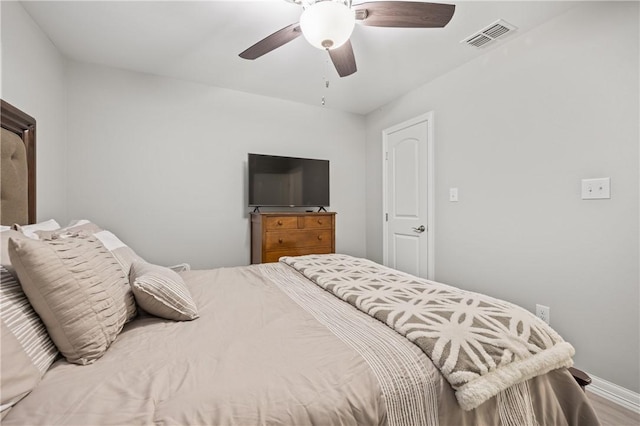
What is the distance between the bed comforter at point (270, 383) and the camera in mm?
660

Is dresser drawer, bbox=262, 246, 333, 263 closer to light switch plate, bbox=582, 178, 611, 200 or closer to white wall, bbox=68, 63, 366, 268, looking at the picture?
white wall, bbox=68, 63, 366, 268

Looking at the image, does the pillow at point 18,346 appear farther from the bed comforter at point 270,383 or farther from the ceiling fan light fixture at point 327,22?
the ceiling fan light fixture at point 327,22

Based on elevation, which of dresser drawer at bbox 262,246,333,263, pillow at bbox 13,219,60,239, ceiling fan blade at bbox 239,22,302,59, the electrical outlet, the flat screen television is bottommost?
the electrical outlet

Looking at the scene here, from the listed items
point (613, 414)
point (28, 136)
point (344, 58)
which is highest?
point (344, 58)

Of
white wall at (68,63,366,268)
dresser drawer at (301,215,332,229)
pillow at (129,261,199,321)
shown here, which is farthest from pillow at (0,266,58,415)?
dresser drawer at (301,215,332,229)

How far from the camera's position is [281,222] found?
3.14 meters

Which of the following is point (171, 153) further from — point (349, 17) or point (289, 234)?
point (349, 17)

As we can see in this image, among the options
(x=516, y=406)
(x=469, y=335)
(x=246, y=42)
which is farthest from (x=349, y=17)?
(x=516, y=406)

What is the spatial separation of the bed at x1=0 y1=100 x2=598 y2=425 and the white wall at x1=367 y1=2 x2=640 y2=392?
123cm

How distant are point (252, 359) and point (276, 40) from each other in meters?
1.72

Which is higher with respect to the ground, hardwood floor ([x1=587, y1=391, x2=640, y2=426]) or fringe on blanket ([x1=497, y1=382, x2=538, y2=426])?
fringe on blanket ([x1=497, y1=382, x2=538, y2=426])

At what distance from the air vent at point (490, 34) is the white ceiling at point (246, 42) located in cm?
4

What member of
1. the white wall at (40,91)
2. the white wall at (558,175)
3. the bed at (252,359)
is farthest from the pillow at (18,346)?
the white wall at (558,175)

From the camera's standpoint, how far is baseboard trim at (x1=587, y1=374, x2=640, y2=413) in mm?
1680
